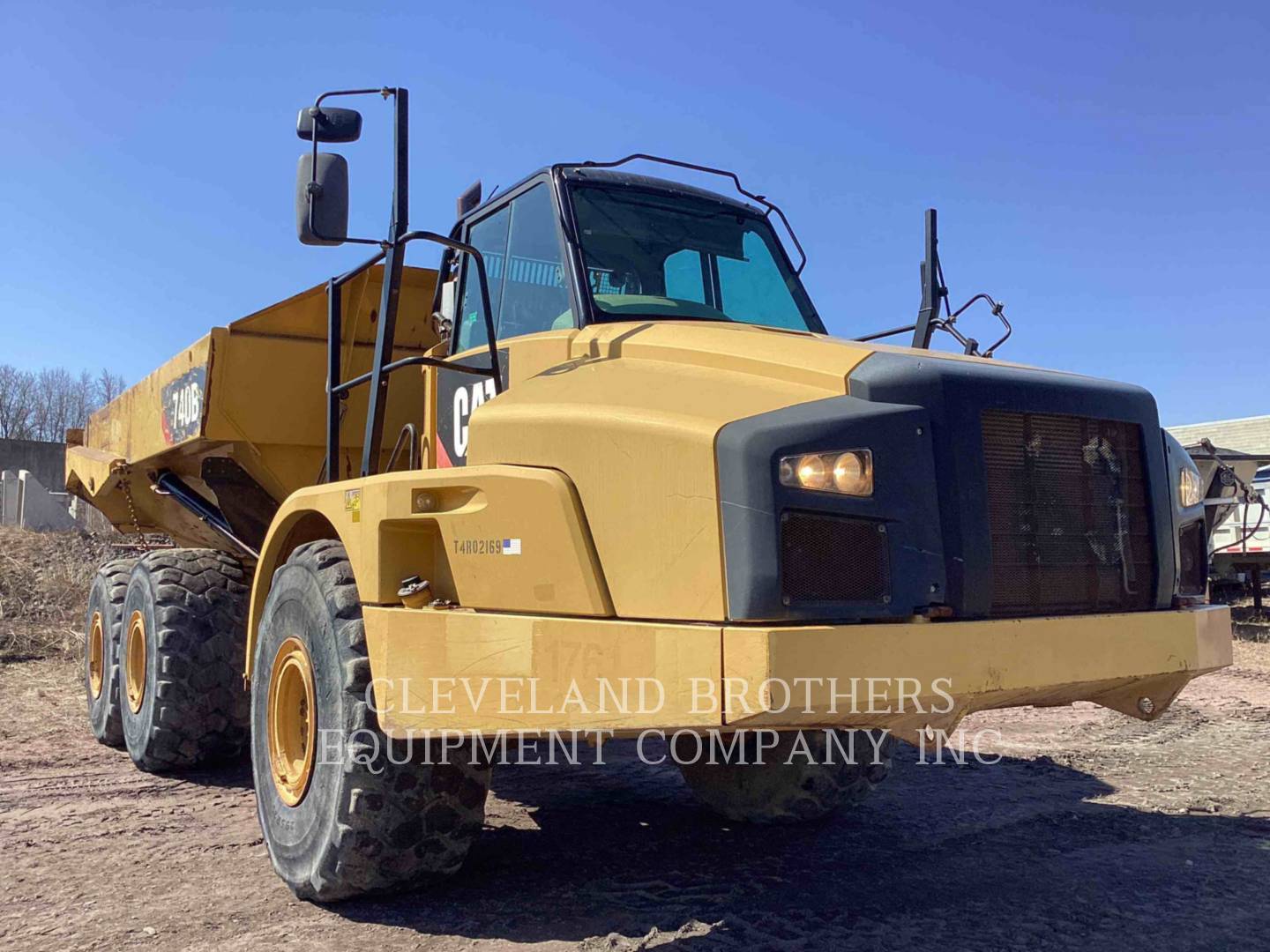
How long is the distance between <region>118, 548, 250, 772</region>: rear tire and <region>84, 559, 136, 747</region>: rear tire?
381 millimetres

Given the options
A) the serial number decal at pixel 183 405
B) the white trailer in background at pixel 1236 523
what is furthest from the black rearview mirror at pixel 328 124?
the white trailer in background at pixel 1236 523

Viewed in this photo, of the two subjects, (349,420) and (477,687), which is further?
(349,420)

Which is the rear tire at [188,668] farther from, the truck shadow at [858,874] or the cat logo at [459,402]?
the cat logo at [459,402]

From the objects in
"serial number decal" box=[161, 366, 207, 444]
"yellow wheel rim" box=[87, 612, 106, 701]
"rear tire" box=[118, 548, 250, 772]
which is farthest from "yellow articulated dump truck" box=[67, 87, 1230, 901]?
"yellow wheel rim" box=[87, 612, 106, 701]

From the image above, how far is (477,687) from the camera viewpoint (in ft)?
10.8

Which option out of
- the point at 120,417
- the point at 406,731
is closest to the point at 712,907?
the point at 406,731

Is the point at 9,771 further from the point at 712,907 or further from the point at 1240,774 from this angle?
the point at 1240,774

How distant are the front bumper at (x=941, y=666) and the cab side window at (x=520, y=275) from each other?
1.65 meters

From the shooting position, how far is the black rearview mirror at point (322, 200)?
3.84m

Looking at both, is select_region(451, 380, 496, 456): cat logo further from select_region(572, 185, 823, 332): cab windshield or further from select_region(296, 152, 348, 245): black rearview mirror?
select_region(296, 152, 348, 245): black rearview mirror

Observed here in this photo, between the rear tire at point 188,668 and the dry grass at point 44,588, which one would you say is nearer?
the rear tire at point 188,668

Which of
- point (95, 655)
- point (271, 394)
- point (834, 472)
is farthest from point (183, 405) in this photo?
point (834, 472)

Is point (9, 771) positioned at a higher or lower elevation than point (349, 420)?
lower

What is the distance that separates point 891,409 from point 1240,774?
459cm
